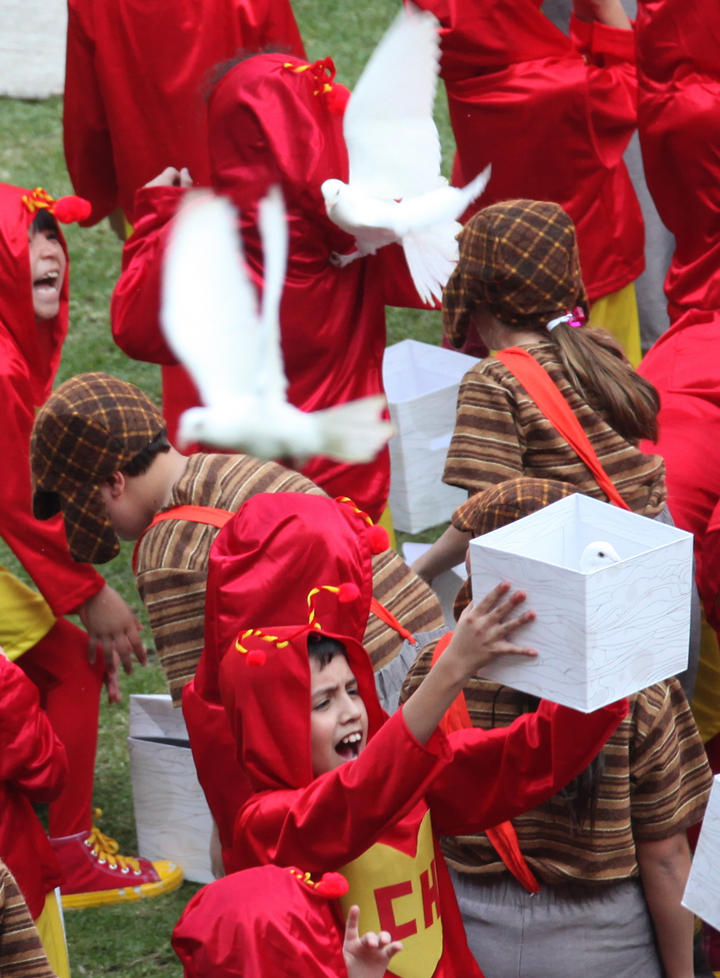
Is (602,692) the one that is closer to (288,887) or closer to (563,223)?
(288,887)

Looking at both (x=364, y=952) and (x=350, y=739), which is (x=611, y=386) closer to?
(x=350, y=739)

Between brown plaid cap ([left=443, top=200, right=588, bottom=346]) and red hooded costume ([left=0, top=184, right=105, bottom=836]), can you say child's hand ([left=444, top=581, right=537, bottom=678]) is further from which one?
red hooded costume ([left=0, top=184, right=105, bottom=836])

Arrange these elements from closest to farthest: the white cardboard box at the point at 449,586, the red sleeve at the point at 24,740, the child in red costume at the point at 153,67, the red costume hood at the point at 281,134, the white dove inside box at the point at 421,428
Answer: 1. the red sleeve at the point at 24,740
2. the red costume hood at the point at 281,134
3. the white cardboard box at the point at 449,586
4. the child in red costume at the point at 153,67
5. the white dove inside box at the point at 421,428

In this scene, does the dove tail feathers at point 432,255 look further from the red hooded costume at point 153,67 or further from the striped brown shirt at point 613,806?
the red hooded costume at point 153,67

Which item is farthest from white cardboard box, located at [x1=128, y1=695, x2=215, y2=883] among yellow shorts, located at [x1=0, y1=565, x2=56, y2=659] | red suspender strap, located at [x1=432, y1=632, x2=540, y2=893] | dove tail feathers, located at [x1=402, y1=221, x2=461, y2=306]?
red suspender strap, located at [x1=432, y1=632, x2=540, y2=893]

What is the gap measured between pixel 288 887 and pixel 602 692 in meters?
0.45

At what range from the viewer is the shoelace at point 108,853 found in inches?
141

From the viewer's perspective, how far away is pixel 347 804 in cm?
189

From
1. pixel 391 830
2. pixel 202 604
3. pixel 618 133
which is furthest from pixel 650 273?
pixel 391 830

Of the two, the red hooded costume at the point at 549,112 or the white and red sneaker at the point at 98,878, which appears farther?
the red hooded costume at the point at 549,112

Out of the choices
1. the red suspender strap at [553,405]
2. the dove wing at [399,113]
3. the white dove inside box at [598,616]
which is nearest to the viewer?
the white dove inside box at [598,616]

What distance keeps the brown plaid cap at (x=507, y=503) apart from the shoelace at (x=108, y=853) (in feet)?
5.26

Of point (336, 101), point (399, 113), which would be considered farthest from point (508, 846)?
point (336, 101)

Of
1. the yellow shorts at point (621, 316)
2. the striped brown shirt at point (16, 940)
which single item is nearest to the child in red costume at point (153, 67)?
the yellow shorts at point (621, 316)
